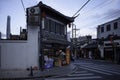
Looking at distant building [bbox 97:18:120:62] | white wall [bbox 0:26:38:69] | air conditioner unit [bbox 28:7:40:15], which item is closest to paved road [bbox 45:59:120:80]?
white wall [bbox 0:26:38:69]

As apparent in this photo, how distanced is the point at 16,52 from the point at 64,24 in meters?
12.4

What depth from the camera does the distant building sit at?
1823 inches

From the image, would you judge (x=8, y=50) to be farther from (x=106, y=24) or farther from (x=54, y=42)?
(x=106, y=24)

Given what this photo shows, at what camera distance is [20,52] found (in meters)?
23.6

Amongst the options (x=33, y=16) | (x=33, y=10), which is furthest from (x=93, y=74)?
(x=33, y=10)

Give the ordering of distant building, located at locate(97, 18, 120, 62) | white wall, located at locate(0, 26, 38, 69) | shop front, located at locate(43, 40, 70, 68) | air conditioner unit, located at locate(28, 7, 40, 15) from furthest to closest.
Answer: distant building, located at locate(97, 18, 120, 62), shop front, located at locate(43, 40, 70, 68), air conditioner unit, located at locate(28, 7, 40, 15), white wall, located at locate(0, 26, 38, 69)

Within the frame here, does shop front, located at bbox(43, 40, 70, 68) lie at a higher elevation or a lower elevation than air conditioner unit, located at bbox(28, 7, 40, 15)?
lower

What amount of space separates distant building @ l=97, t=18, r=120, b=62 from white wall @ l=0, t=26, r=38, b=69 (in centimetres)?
2402

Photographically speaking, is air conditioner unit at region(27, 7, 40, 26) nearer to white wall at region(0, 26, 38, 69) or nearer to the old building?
the old building

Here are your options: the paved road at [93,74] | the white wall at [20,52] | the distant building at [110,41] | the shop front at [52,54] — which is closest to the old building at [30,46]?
the white wall at [20,52]

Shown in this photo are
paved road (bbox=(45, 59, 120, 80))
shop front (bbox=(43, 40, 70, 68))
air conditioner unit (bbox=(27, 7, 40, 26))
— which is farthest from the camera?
shop front (bbox=(43, 40, 70, 68))

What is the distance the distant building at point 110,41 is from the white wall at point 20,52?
24.0 m

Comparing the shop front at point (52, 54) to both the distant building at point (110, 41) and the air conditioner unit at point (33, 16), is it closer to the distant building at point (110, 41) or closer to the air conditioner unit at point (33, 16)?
the air conditioner unit at point (33, 16)

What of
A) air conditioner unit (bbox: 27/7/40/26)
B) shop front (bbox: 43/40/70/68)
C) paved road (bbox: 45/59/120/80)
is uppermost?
air conditioner unit (bbox: 27/7/40/26)
